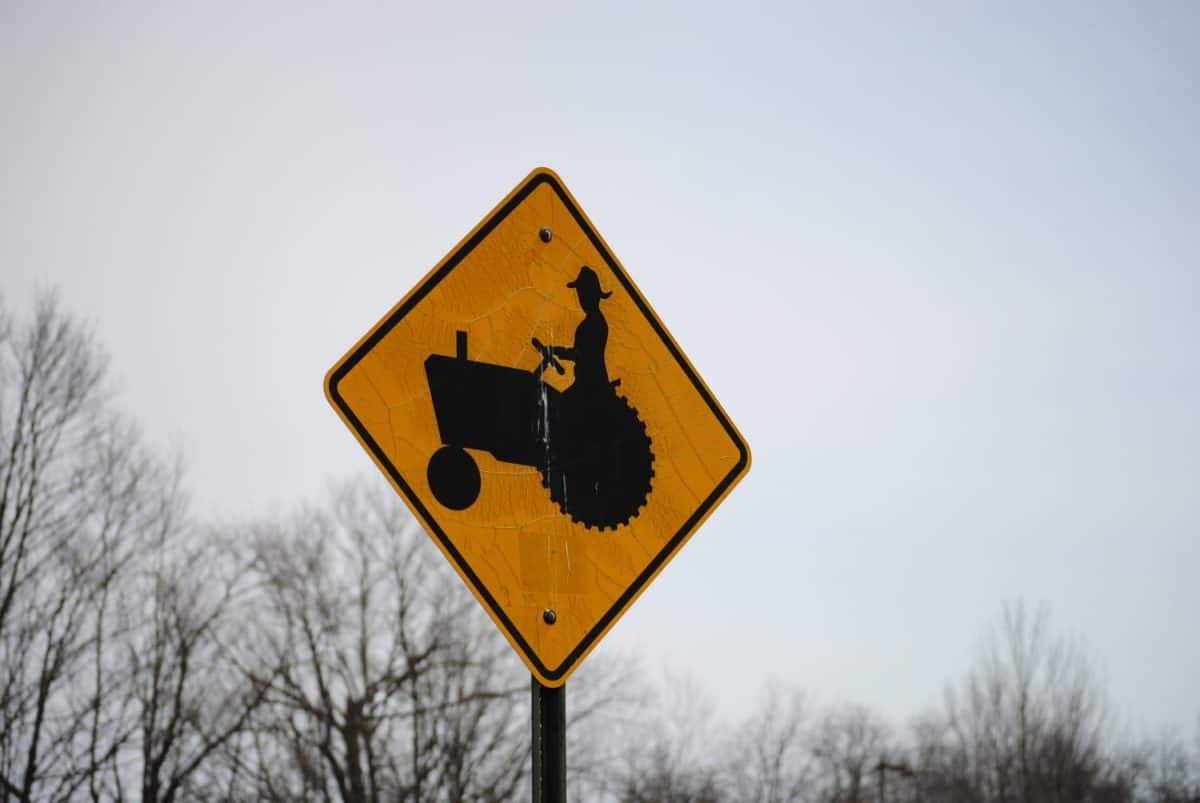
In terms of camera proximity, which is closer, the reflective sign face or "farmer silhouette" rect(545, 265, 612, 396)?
the reflective sign face

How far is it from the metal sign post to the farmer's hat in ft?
2.92

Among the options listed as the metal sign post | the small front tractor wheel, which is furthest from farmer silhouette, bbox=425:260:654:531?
the metal sign post

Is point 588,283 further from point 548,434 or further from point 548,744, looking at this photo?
point 548,744

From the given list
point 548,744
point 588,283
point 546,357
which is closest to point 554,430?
point 546,357

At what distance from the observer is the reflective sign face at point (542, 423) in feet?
7.48

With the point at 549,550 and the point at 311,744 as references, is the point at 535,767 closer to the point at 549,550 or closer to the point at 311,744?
the point at 549,550

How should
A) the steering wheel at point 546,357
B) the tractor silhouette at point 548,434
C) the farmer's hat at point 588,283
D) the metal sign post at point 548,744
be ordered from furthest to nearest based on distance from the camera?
the farmer's hat at point 588,283 → the steering wheel at point 546,357 → the tractor silhouette at point 548,434 → the metal sign post at point 548,744

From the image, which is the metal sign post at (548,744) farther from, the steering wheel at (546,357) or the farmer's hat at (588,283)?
the farmer's hat at (588,283)

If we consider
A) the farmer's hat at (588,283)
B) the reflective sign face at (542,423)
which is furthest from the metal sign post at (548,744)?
the farmer's hat at (588,283)

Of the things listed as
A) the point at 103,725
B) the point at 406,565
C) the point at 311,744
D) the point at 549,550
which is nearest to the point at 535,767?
the point at 549,550

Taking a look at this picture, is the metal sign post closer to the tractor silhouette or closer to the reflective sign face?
the reflective sign face

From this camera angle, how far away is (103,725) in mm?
19656

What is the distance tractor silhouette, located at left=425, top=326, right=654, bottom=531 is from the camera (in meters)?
2.33

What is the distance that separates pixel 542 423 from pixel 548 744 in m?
0.65
